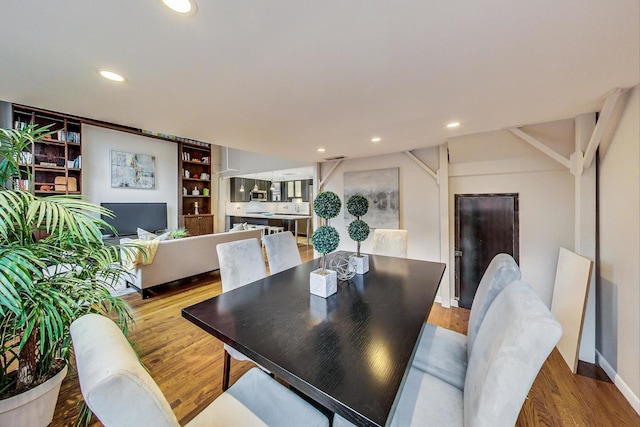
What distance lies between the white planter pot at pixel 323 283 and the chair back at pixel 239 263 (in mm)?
649

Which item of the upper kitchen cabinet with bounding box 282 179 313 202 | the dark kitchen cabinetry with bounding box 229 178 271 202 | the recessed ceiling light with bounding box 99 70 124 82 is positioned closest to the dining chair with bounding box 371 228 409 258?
the recessed ceiling light with bounding box 99 70 124 82

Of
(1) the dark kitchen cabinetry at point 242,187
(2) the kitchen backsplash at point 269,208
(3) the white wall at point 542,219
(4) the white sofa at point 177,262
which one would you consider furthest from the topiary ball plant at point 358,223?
(1) the dark kitchen cabinetry at point 242,187

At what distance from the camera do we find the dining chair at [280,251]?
2.36 metres

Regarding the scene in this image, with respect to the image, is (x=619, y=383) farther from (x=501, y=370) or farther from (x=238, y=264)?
(x=238, y=264)

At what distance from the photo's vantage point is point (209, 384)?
182cm

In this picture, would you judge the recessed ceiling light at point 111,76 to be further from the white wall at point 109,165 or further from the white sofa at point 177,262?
the white wall at point 109,165

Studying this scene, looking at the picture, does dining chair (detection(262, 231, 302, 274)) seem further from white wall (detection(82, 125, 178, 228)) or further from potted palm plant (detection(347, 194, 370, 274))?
white wall (detection(82, 125, 178, 228))

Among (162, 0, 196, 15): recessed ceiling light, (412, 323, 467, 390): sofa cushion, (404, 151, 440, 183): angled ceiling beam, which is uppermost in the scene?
(162, 0, 196, 15): recessed ceiling light

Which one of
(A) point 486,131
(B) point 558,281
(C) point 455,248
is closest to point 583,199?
(B) point 558,281

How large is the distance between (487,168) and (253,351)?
3.30m

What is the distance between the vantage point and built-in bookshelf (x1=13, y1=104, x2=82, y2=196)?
4.48 meters

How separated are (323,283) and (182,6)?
151 centimetres

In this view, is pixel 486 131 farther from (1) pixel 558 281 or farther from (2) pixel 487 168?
(1) pixel 558 281

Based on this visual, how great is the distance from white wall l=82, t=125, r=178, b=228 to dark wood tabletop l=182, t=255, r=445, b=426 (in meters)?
5.17
